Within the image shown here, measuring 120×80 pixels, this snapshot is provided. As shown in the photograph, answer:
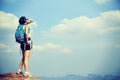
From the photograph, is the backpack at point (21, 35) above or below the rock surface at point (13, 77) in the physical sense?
above

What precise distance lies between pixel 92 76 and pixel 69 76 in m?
0.56

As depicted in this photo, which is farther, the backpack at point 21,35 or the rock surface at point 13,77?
the backpack at point 21,35

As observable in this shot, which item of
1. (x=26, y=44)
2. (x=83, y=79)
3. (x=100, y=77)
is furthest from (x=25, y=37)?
(x=100, y=77)

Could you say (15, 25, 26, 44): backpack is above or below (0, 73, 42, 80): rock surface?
above

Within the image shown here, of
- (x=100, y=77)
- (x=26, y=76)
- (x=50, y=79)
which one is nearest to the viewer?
(x=26, y=76)

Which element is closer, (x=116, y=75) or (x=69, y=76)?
(x=69, y=76)

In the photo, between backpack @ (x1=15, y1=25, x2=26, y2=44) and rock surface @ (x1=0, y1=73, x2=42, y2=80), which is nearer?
rock surface @ (x1=0, y1=73, x2=42, y2=80)

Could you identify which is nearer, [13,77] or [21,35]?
[13,77]

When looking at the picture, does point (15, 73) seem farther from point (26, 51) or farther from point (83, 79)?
point (83, 79)

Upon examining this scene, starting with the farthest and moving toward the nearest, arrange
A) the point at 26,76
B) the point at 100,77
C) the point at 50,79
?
the point at 100,77 < the point at 50,79 < the point at 26,76

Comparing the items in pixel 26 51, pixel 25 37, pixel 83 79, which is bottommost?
pixel 83 79

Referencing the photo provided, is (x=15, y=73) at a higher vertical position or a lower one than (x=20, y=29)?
lower

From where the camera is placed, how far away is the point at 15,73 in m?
4.37

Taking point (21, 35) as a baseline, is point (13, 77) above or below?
below
